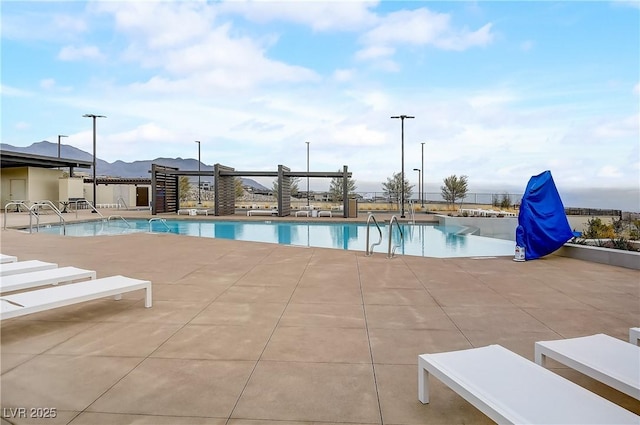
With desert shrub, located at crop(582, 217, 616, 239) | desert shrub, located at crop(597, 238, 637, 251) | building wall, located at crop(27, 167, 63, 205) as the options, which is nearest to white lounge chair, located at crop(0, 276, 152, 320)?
desert shrub, located at crop(597, 238, 637, 251)

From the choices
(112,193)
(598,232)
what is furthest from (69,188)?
(598,232)

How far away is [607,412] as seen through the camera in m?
1.59

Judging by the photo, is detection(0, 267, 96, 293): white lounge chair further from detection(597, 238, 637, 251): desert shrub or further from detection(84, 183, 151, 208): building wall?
detection(84, 183, 151, 208): building wall

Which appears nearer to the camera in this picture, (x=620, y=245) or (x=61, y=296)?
(x=61, y=296)

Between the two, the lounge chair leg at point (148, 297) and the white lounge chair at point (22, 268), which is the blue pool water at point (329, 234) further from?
the white lounge chair at point (22, 268)

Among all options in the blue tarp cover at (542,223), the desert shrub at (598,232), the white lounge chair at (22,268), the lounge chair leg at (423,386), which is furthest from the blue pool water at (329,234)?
the lounge chair leg at (423,386)

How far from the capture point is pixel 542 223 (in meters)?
7.03

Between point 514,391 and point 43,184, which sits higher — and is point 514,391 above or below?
below

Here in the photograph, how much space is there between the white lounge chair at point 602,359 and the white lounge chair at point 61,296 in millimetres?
3382

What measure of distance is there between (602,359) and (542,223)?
18.1ft

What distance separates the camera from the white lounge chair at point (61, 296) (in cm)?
297

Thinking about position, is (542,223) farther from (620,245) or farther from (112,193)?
(112,193)

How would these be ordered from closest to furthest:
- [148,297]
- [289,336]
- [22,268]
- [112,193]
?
1. [289,336]
2. [148,297]
3. [22,268]
4. [112,193]

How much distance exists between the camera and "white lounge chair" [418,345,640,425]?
155cm
